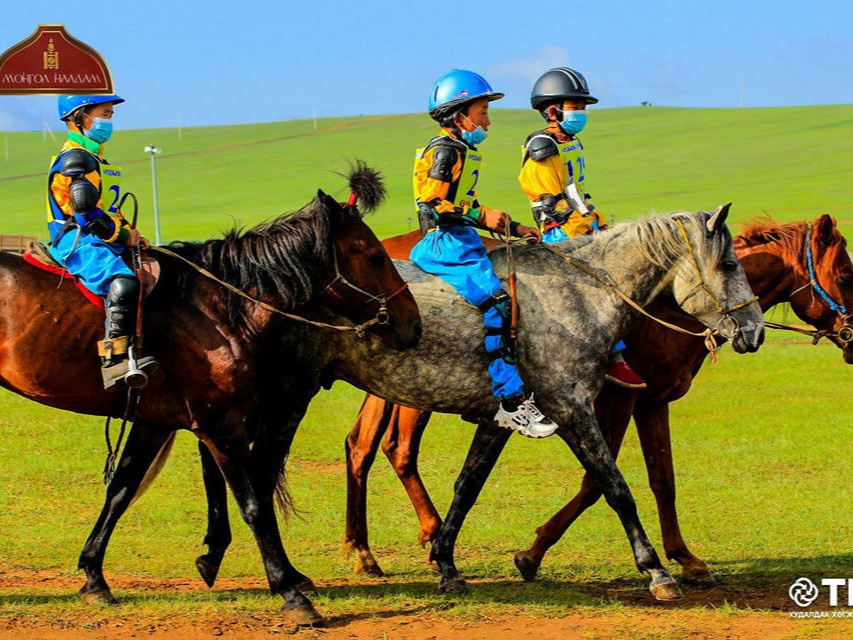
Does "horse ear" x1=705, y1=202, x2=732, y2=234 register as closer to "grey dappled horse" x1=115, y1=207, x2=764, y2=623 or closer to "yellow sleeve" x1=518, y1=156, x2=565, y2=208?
"grey dappled horse" x1=115, y1=207, x2=764, y2=623

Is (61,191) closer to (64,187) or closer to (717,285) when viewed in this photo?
(64,187)


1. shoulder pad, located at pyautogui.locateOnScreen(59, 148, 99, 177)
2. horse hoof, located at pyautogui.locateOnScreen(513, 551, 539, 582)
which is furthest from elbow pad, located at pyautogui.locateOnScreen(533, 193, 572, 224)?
shoulder pad, located at pyautogui.locateOnScreen(59, 148, 99, 177)

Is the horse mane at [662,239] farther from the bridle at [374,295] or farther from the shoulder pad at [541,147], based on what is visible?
the bridle at [374,295]

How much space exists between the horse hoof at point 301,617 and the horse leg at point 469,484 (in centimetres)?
147

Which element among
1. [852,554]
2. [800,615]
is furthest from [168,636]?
[852,554]

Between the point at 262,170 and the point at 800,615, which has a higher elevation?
the point at 262,170

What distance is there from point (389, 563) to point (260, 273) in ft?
10.4

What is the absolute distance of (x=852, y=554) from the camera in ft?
32.9

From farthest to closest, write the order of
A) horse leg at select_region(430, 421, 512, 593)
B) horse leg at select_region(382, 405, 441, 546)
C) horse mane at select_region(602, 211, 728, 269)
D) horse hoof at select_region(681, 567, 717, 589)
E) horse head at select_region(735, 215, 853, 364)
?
horse leg at select_region(382, 405, 441, 546) → horse head at select_region(735, 215, 853, 364) → horse hoof at select_region(681, 567, 717, 589) → horse leg at select_region(430, 421, 512, 593) → horse mane at select_region(602, 211, 728, 269)

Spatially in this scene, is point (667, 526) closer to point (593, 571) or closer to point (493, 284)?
point (593, 571)

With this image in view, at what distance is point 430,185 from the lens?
338 inches

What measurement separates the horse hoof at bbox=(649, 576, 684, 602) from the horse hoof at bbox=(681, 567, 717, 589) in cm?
102

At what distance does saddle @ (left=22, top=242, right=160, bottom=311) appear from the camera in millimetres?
7988

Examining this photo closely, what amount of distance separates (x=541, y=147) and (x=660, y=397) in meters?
2.23
